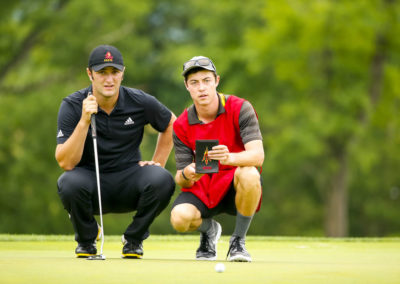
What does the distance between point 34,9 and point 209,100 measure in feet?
61.8

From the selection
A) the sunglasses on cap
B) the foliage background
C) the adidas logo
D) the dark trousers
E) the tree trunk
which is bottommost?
the dark trousers

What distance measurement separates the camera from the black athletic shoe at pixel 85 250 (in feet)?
19.6

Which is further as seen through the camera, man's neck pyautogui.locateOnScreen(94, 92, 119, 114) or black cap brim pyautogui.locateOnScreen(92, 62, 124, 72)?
man's neck pyautogui.locateOnScreen(94, 92, 119, 114)

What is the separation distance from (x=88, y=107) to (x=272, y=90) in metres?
16.2

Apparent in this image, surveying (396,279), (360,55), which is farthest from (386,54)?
(396,279)

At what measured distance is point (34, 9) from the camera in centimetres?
2359

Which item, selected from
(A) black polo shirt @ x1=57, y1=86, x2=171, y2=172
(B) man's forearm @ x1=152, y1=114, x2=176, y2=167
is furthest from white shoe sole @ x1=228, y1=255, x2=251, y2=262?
(B) man's forearm @ x1=152, y1=114, x2=176, y2=167

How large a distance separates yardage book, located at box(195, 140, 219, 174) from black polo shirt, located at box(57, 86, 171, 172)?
1.07 m

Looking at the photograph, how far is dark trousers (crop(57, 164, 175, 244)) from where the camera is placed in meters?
6.02

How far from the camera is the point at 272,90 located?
2172cm

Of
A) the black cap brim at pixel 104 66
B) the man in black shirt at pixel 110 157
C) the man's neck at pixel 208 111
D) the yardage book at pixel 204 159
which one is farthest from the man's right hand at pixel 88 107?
the yardage book at pixel 204 159

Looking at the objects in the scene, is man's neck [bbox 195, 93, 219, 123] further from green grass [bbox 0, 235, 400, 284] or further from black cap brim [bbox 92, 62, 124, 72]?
green grass [bbox 0, 235, 400, 284]

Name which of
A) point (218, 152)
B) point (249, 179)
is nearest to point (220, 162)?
point (218, 152)

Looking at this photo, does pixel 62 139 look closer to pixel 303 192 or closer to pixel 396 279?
pixel 396 279
